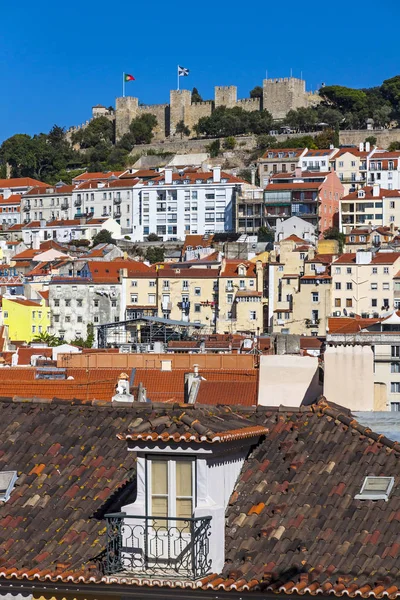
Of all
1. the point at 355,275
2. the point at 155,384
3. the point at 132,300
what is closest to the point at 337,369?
the point at 155,384

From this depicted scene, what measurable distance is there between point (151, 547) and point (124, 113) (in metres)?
126

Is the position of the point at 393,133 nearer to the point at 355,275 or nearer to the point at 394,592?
the point at 355,275

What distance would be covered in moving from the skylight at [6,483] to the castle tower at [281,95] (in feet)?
386

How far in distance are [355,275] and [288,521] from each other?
72775 mm

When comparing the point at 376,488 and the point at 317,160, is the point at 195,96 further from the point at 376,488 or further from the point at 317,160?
the point at 376,488

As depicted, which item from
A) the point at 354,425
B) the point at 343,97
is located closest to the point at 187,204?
the point at 343,97

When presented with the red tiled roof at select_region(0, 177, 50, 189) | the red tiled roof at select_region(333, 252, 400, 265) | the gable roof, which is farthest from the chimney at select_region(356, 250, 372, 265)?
the gable roof

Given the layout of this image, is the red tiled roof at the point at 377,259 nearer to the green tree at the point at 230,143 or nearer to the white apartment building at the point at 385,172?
the white apartment building at the point at 385,172

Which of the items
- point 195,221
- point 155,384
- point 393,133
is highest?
point 393,133

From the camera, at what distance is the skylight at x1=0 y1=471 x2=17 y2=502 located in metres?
9.16

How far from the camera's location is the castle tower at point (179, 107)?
128875mm

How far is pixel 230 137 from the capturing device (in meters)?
120

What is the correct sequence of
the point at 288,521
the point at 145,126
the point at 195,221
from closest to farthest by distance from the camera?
the point at 288,521 → the point at 195,221 → the point at 145,126

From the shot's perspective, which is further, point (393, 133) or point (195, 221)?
point (393, 133)
